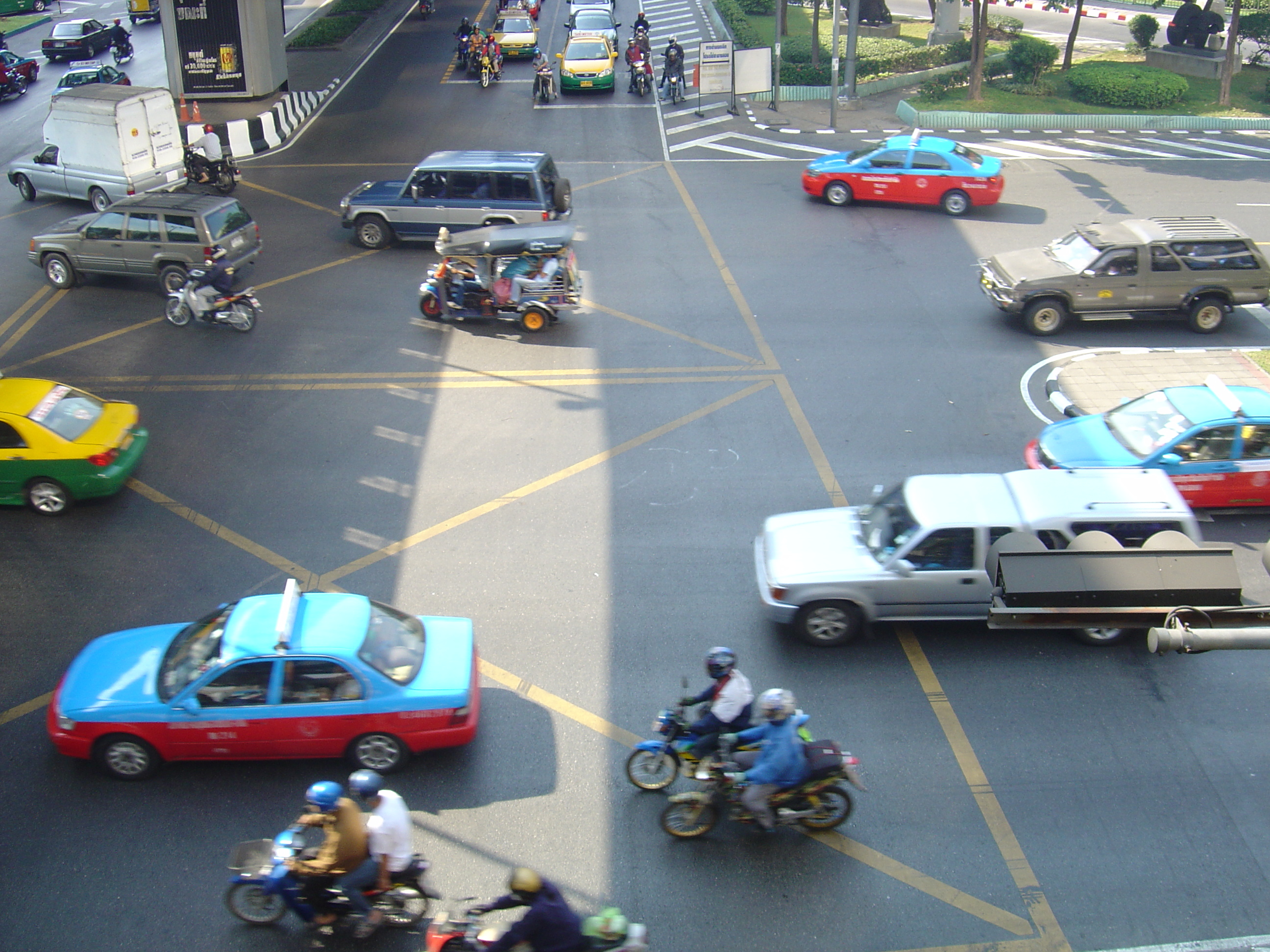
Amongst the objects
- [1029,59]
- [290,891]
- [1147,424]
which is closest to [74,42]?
[1029,59]

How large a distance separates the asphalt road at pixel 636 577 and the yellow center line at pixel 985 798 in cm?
3

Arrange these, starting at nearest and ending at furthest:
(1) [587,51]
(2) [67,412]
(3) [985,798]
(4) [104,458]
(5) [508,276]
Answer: (3) [985,798], (4) [104,458], (2) [67,412], (5) [508,276], (1) [587,51]

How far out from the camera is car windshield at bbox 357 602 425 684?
8492 millimetres

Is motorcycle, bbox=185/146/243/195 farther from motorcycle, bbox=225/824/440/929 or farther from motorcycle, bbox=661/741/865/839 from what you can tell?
motorcycle, bbox=661/741/865/839

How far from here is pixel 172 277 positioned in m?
18.0

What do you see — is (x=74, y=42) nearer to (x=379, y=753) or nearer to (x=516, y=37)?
(x=516, y=37)

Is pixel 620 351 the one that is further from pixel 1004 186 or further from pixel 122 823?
pixel 1004 186

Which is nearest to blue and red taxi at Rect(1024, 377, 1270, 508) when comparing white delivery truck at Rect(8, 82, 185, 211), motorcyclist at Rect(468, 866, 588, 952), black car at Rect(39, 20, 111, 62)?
motorcyclist at Rect(468, 866, 588, 952)

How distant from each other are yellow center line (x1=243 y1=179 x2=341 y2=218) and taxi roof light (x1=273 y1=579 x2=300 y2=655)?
14.9 meters

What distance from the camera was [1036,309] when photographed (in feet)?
54.1

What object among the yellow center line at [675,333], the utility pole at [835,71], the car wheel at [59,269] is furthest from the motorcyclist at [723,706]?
the utility pole at [835,71]

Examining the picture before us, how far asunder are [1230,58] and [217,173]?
91.5 ft

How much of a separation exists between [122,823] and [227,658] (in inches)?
60.3

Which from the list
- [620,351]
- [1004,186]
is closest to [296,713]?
[620,351]
